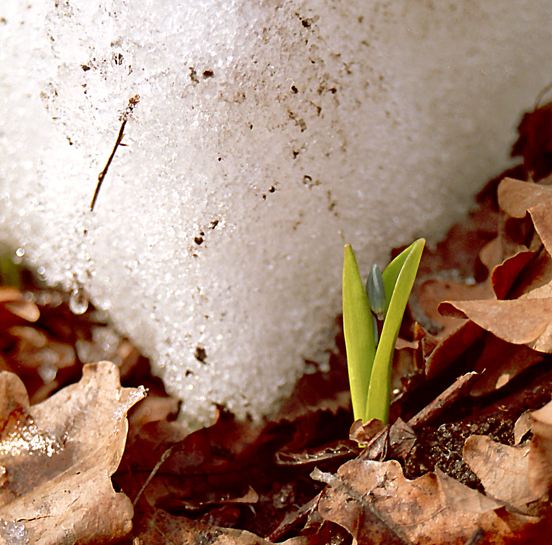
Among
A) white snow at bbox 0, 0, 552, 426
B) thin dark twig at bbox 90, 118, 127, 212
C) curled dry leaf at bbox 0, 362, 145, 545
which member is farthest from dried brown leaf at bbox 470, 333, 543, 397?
thin dark twig at bbox 90, 118, 127, 212

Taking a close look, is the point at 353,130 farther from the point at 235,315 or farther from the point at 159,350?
the point at 159,350

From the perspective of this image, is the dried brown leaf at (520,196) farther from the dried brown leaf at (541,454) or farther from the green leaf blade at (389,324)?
the dried brown leaf at (541,454)

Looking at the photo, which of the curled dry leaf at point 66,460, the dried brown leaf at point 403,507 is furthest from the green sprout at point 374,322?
the curled dry leaf at point 66,460

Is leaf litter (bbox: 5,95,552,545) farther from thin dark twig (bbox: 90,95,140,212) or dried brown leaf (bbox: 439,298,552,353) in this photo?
thin dark twig (bbox: 90,95,140,212)

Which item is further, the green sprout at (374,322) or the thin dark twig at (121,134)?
the thin dark twig at (121,134)

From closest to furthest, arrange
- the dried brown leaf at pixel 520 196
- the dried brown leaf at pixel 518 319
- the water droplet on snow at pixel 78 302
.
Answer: the dried brown leaf at pixel 518 319
the dried brown leaf at pixel 520 196
the water droplet on snow at pixel 78 302

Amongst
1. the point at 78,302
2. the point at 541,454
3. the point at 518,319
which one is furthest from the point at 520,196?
the point at 78,302

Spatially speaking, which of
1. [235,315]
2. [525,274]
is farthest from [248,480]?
[525,274]
